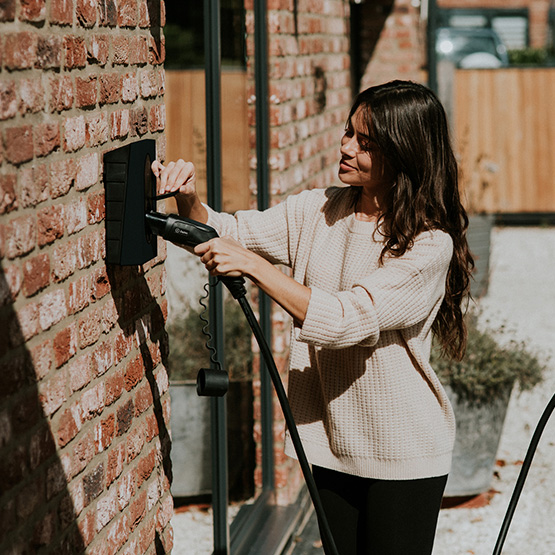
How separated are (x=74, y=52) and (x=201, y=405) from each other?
2.22 m

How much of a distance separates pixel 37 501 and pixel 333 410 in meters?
1.04

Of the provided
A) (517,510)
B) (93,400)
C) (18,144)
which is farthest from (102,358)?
(517,510)

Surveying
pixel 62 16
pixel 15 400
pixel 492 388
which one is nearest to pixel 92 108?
pixel 62 16

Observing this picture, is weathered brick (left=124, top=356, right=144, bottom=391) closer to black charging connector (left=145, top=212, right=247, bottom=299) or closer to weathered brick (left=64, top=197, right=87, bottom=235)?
black charging connector (left=145, top=212, right=247, bottom=299)

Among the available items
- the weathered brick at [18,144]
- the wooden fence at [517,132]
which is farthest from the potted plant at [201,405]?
the wooden fence at [517,132]

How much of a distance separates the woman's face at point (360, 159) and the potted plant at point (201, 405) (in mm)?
1331

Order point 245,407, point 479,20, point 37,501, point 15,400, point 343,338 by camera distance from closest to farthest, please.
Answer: point 15,400, point 37,501, point 343,338, point 245,407, point 479,20

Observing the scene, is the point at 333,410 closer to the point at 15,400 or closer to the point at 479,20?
the point at 15,400

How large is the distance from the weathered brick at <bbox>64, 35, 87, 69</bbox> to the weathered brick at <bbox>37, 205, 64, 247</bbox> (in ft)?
0.99

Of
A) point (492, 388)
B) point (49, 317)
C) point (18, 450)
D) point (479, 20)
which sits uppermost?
point (479, 20)

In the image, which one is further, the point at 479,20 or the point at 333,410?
the point at 479,20

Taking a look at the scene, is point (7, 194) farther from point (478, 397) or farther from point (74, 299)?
point (478, 397)

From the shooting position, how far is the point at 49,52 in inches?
75.4

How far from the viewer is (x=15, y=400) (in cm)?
177
